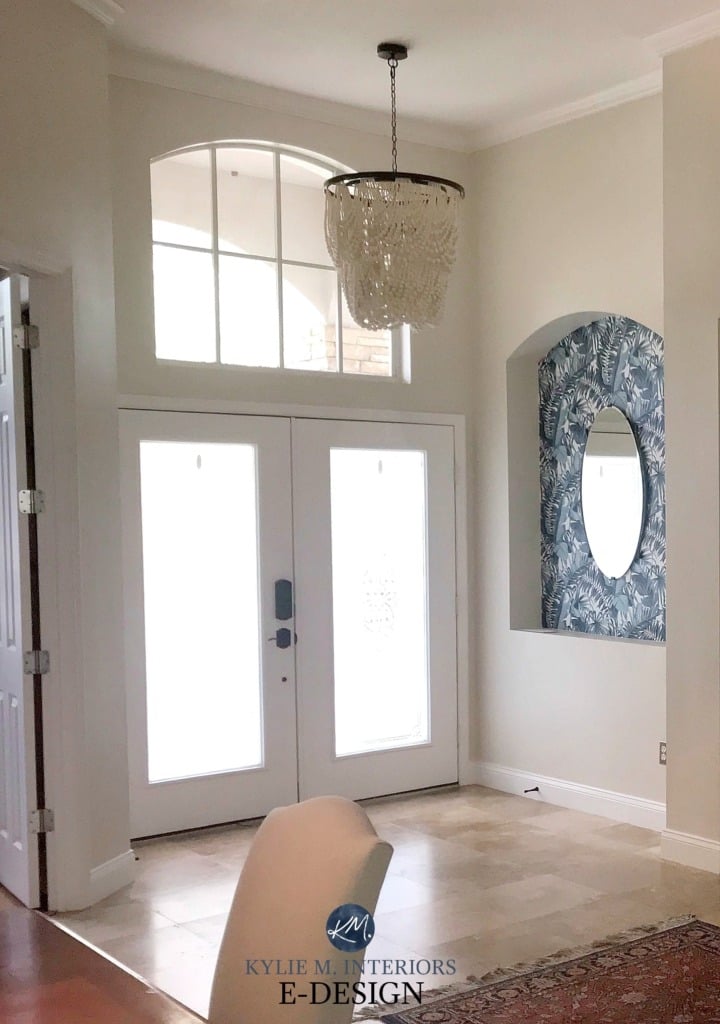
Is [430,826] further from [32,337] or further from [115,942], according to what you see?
[32,337]

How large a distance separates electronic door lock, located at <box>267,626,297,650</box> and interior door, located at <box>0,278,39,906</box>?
1.48 meters

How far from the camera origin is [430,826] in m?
5.23

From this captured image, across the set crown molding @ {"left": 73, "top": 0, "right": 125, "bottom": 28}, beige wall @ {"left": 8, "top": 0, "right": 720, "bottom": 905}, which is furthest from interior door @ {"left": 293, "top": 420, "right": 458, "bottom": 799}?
crown molding @ {"left": 73, "top": 0, "right": 125, "bottom": 28}

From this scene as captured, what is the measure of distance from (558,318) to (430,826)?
262 cm

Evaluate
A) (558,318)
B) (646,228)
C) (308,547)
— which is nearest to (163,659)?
(308,547)

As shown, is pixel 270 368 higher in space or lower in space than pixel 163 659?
higher

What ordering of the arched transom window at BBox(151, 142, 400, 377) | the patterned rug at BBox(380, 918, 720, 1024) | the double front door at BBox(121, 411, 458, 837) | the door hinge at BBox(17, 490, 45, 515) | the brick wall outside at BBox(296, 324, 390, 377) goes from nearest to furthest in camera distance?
the patterned rug at BBox(380, 918, 720, 1024) < the door hinge at BBox(17, 490, 45, 515) < the double front door at BBox(121, 411, 458, 837) < the arched transom window at BBox(151, 142, 400, 377) < the brick wall outside at BBox(296, 324, 390, 377)

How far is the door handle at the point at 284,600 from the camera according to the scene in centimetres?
534

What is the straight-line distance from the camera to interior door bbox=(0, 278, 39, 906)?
13.2 feet

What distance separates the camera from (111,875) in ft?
14.1

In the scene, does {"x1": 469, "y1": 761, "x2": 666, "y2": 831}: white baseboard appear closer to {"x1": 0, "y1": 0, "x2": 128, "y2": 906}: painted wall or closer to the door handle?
the door handle

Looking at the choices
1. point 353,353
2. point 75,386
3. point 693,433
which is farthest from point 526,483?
point 75,386

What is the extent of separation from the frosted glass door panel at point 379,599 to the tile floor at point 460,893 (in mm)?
514

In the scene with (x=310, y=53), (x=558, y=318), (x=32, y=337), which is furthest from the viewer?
(x=558, y=318)
